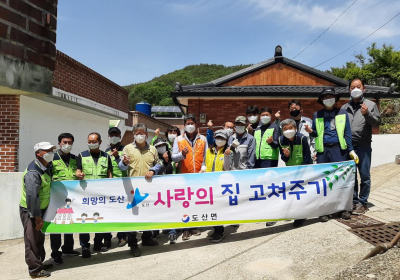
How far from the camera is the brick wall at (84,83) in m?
8.31

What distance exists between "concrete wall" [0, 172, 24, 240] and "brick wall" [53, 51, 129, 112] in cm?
269

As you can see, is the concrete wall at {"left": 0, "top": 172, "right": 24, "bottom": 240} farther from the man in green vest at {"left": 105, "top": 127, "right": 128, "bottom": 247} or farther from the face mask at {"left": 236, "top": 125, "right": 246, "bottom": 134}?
the face mask at {"left": 236, "top": 125, "right": 246, "bottom": 134}

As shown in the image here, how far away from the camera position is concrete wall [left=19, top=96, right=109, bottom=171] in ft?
22.7

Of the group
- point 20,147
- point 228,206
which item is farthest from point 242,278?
point 20,147

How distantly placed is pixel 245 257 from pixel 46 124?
20.8 feet

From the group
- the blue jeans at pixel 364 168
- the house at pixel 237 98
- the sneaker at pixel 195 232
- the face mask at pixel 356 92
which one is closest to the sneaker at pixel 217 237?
the sneaker at pixel 195 232

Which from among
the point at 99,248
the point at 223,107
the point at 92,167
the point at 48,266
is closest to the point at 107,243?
the point at 99,248

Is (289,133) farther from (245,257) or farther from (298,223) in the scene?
(245,257)

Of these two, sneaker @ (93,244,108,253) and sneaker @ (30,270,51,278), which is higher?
sneaker @ (93,244,108,253)

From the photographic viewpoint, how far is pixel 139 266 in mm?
4234

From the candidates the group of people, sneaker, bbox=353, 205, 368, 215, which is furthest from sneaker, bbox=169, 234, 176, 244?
sneaker, bbox=353, 205, 368, 215

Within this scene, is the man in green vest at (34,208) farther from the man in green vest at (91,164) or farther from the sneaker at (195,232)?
the sneaker at (195,232)

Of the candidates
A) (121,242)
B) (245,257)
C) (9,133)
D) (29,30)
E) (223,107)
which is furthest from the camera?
(223,107)

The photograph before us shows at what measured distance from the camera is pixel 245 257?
4.01 metres
